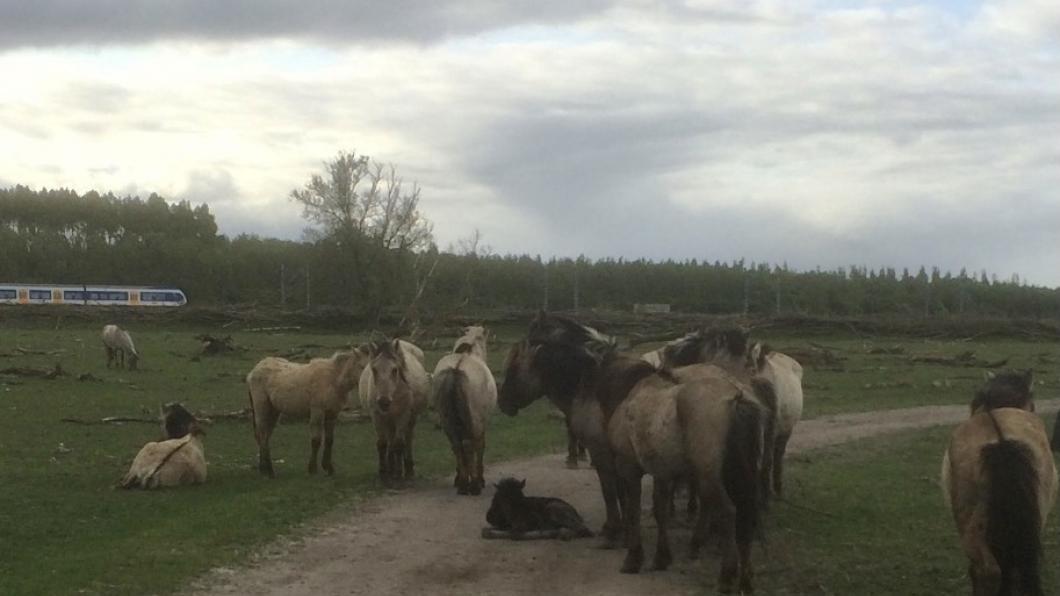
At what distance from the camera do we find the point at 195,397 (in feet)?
80.1

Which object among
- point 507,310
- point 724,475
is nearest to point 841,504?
point 724,475

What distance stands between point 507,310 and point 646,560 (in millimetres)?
40249

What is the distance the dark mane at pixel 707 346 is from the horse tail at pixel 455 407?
268 centimetres

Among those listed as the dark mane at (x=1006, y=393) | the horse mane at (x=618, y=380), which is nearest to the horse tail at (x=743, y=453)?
the horse mane at (x=618, y=380)

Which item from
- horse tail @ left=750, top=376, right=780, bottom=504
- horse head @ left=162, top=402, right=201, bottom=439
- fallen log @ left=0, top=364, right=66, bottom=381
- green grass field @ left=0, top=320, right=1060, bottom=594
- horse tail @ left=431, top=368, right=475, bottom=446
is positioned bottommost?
green grass field @ left=0, top=320, right=1060, bottom=594

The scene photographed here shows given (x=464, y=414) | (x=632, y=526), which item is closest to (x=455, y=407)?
(x=464, y=414)

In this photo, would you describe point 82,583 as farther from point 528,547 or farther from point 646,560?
point 646,560

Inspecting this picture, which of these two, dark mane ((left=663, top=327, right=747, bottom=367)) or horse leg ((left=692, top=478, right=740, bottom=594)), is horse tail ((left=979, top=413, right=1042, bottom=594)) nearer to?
horse leg ((left=692, top=478, right=740, bottom=594))

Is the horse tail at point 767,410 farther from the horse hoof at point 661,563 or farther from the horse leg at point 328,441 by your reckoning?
the horse leg at point 328,441

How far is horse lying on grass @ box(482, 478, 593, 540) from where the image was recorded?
11.3 meters

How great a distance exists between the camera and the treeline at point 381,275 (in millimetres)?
57594

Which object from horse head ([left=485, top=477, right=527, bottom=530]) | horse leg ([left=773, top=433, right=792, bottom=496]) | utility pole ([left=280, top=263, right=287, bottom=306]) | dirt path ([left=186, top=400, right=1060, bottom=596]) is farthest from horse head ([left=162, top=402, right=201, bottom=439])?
utility pole ([left=280, top=263, right=287, bottom=306])

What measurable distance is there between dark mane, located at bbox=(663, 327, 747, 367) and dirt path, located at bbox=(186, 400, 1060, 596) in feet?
5.65

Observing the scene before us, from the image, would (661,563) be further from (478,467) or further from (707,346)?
(478,467)
